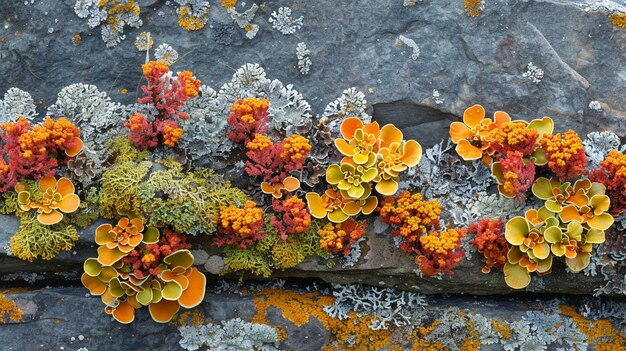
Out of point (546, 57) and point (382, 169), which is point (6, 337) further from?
point (546, 57)

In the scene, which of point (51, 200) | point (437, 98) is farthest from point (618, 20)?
point (51, 200)

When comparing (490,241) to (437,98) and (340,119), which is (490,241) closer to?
(437,98)

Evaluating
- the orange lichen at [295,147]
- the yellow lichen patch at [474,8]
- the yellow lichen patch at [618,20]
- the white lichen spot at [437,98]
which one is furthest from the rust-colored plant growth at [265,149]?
the yellow lichen patch at [618,20]

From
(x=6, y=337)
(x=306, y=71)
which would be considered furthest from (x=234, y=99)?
(x=6, y=337)

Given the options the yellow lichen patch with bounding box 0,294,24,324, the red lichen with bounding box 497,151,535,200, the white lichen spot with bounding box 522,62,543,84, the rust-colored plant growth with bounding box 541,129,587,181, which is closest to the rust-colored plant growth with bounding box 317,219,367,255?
the red lichen with bounding box 497,151,535,200

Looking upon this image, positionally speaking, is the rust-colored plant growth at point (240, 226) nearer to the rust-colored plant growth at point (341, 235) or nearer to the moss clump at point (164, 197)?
the moss clump at point (164, 197)

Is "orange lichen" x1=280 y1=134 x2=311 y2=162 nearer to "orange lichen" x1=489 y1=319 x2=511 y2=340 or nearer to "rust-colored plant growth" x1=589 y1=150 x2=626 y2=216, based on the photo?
"orange lichen" x1=489 y1=319 x2=511 y2=340
